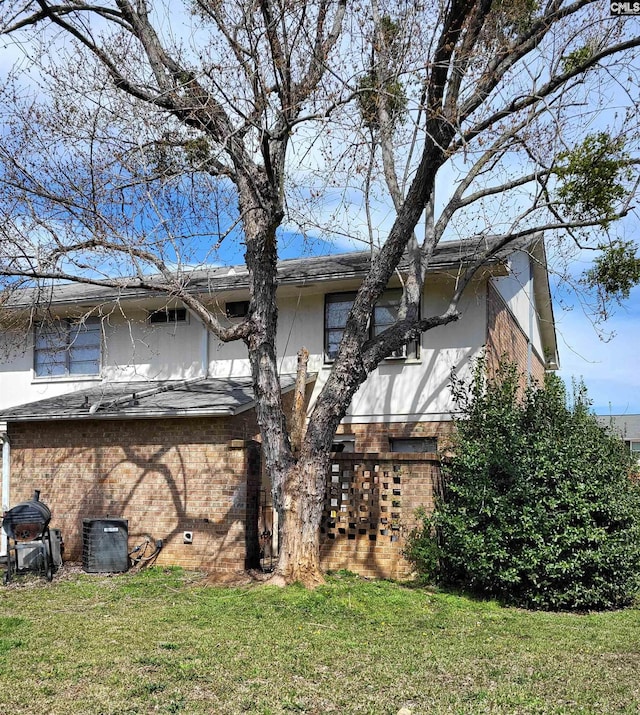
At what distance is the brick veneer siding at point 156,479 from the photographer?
12234 mm

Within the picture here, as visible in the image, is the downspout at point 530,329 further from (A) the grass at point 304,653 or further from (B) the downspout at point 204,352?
(A) the grass at point 304,653

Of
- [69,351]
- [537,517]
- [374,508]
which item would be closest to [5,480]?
[69,351]

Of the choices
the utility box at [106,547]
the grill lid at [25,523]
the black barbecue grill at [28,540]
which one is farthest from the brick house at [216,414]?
the grill lid at [25,523]

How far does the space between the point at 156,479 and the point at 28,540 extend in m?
2.26

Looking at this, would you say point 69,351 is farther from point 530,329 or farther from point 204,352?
point 530,329

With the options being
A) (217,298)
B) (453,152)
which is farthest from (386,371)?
(453,152)

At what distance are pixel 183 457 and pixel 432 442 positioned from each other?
462 cm

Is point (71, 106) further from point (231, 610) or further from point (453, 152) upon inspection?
point (231, 610)

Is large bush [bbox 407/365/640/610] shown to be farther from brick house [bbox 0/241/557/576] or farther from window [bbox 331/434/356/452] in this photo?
window [bbox 331/434/356/452]

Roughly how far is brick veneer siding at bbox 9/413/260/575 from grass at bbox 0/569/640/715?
6.27 feet

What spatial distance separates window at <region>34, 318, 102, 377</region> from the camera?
1661cm

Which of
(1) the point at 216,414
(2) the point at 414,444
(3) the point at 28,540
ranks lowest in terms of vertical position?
(3) the point at 28,540

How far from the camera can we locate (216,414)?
12.1 meters

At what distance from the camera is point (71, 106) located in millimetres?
10688
